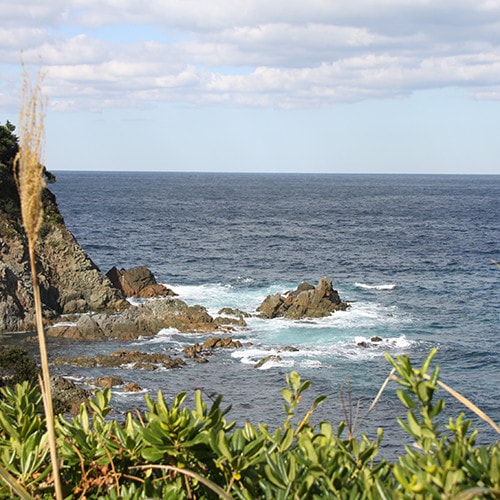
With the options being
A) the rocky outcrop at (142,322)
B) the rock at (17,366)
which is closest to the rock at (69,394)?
the rock at (17,366)

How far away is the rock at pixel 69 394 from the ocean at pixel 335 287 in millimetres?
1395

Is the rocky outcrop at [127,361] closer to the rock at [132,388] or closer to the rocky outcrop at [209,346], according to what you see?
the rocky outcrop at [209,346]

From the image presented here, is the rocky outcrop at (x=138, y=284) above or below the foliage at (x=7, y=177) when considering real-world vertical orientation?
below

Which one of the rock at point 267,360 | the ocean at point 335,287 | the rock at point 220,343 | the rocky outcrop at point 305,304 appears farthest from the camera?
the rocky outcrop at point 305,304

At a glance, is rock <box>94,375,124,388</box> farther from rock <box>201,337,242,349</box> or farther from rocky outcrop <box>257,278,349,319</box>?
rocky outcrop <box>257,278,349,319</box>

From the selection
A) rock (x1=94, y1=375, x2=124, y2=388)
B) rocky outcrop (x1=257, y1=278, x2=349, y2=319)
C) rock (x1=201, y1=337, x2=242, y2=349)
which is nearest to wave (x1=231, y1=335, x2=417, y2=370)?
rock (x1=201, y1=337, x2=242, y2=349)

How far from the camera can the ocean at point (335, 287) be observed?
30667 mm

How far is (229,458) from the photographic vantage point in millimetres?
4629

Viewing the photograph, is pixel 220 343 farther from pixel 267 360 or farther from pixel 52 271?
pixel 52 271

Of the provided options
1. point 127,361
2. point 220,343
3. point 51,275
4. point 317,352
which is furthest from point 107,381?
point 51,275

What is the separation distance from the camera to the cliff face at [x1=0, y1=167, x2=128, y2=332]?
138 ft

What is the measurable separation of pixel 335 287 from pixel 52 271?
19360mm

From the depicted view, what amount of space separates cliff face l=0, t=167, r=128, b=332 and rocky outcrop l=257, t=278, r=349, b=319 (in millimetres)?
8778

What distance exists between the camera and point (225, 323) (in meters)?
41.5
